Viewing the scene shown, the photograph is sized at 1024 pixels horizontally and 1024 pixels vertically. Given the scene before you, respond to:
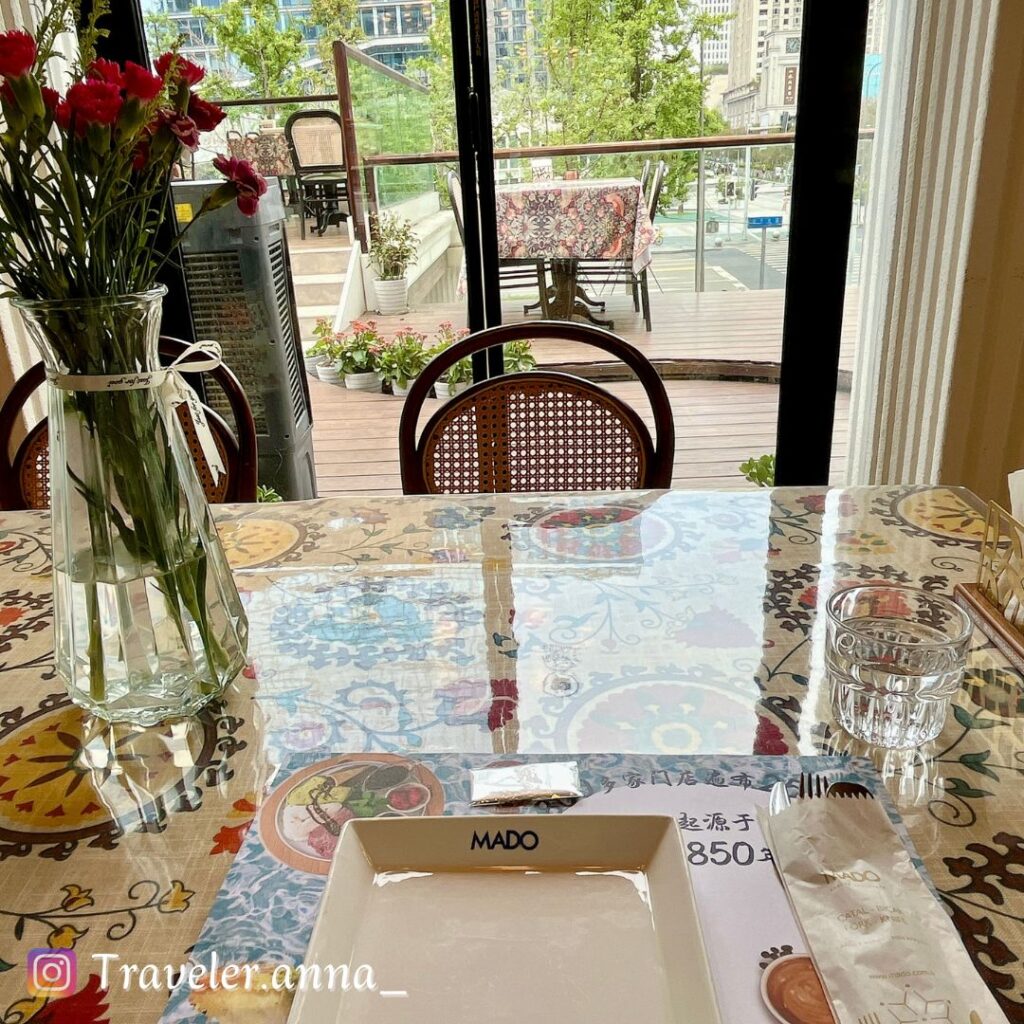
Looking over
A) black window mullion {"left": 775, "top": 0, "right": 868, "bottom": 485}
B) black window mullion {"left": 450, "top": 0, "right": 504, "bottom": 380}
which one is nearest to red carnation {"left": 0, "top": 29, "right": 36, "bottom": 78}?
black window mullion {"left": 450, "top": 0, "right": 504, "bottom": 380}

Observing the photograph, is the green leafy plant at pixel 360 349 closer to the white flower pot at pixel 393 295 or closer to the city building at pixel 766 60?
the white flower pot at pixel 393 295

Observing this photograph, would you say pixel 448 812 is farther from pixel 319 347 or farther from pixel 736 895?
pixel 319 347

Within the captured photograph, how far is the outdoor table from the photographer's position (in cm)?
230

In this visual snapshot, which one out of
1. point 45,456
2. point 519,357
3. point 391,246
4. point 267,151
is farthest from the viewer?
point 519,357

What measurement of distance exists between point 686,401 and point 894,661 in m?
2.01

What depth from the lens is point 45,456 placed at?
1385mm

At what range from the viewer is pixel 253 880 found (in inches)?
22.3

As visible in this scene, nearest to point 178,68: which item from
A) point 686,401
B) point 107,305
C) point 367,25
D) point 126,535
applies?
point 107,305

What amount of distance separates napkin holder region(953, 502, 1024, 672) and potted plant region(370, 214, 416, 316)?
184cm

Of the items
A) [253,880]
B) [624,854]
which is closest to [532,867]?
[624,854]

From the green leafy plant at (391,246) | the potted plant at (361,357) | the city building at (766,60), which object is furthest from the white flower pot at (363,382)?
the city building at (766,60)

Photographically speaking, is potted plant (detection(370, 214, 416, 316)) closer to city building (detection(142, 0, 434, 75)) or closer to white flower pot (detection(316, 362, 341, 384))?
white flower pot (detection(316, 362, 341, 384))

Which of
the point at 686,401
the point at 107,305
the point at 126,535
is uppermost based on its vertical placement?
the point at 107,305

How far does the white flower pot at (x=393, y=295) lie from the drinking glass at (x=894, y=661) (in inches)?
74.5
